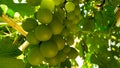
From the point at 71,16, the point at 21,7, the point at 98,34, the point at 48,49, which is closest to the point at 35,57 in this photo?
the point at 48,49

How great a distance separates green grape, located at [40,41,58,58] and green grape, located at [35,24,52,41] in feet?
0.11

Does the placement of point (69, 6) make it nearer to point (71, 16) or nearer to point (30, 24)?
point (71, 16)

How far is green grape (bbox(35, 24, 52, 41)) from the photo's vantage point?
1.16 meters

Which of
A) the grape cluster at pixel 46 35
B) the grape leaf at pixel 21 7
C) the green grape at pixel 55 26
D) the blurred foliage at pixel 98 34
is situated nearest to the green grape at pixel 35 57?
the grape cluster at pixel 46 35

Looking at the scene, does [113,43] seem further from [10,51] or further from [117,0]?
[10,51]

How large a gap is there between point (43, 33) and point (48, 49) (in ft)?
0.24

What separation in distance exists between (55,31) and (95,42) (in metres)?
1.42

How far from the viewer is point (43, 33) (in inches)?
45.7

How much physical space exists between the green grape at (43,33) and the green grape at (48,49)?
0.11 ft

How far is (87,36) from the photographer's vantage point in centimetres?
264

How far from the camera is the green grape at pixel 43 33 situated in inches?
45.7

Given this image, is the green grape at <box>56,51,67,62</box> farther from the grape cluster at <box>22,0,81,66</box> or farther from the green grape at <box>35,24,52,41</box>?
the green grape at <box>35,24,52,41</box>

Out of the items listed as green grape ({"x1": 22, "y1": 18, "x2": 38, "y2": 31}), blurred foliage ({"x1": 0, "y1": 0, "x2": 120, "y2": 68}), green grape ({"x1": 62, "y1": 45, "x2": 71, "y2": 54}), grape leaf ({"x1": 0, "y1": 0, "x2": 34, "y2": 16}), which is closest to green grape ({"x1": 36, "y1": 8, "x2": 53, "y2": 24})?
green grape ({"x1": 22, "y1": 18, "x2": 38, "y2": 31})

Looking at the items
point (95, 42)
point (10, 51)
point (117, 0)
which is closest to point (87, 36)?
point (95, 42)
